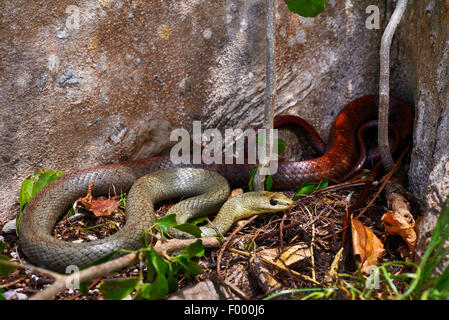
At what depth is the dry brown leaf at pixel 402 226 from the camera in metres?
3.00

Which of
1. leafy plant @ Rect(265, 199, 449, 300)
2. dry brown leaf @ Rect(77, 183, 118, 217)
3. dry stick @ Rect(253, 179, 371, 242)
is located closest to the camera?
leafy plant @ Rect(265, 199, 449, 300)

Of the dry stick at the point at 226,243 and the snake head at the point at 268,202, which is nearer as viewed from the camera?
the dry stick at the point at 226,243

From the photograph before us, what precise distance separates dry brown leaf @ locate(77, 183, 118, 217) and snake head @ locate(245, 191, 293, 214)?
1243mm

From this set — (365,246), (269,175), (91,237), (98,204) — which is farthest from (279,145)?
(91,237)

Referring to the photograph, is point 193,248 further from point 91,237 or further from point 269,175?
point 269,175

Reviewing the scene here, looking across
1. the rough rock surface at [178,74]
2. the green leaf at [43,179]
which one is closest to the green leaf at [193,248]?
the rough rock surface at [178,74]

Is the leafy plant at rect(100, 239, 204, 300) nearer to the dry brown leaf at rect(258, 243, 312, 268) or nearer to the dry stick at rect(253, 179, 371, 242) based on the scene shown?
the dry brown leaf at rect(258, 243, 312, 268)

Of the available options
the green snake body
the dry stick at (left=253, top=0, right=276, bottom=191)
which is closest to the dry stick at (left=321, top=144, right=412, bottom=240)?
the green snake body

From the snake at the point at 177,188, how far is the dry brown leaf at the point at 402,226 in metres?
0.81

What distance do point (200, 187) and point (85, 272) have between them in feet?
6.63

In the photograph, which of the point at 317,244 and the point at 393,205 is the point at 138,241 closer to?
the point at 317,244

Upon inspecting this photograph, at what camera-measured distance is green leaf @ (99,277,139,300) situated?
2359 mm

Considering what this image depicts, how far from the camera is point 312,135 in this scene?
178 inches

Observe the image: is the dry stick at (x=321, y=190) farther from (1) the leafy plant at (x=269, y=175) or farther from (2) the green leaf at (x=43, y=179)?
(2) the green leaf at (x=43, y=179)
